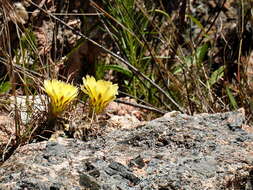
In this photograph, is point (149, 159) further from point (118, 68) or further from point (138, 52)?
point (138, 52)

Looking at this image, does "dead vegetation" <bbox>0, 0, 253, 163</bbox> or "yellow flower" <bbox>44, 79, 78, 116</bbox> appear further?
"dead vegetation" <bbox>0, 0, 253, 163</bbox>

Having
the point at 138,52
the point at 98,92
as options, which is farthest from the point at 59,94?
the point at 138,52

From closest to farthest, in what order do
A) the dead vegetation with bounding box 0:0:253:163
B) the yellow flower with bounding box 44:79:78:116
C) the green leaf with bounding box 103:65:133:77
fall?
the yellow flower with bounding box 44:79:78:116 < the dead vegetation with bounding box 0:0:253:163 < the green leaf with bounding box 103:65:133:77

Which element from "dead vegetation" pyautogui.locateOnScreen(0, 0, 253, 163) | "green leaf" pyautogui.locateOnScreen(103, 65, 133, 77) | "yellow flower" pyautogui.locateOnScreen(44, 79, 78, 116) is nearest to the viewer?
"yellow flower" pyautogui.locateOnScreen(44, 79, 78, 116)

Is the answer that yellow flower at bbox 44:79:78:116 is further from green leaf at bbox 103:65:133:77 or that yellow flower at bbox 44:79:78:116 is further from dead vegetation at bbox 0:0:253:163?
green leaf at bbox 103:65:133:77

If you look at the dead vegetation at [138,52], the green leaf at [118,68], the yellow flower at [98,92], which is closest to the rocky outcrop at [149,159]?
the yellow flower at [98,92]

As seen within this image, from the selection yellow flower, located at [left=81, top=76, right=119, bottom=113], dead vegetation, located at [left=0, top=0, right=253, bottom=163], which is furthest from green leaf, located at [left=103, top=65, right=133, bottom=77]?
yellow flower, located at [left=81, top=76, right=119, bottom=113]
